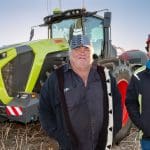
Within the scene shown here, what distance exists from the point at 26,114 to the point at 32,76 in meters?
0.95

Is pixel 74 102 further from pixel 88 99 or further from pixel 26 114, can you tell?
pixel 26 114

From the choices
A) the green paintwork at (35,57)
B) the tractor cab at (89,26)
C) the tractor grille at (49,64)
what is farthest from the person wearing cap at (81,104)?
the tractor cab at (89,26)

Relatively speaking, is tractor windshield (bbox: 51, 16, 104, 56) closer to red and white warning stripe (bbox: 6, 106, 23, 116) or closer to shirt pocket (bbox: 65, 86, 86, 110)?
red and white warning stripe (bbox: 6, 106, 23, 116)

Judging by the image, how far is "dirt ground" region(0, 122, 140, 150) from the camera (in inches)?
261

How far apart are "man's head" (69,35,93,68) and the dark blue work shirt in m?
0.12

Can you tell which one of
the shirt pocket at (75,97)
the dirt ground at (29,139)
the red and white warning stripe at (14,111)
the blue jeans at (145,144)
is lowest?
the dirt ground at (29,139)

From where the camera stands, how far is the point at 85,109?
3.78 m

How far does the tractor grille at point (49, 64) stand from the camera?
7.36m

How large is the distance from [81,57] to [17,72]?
362 centimetres

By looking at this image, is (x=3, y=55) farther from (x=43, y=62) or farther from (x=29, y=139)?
(x=29, y=139)

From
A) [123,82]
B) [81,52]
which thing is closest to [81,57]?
[81,52]

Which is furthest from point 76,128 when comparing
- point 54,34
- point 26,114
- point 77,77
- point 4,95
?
point 54,34

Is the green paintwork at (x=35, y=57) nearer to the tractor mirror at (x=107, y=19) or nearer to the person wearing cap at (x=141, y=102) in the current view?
the tractor mirror at (x=107, y=19)

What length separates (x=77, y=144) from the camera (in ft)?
12.5
